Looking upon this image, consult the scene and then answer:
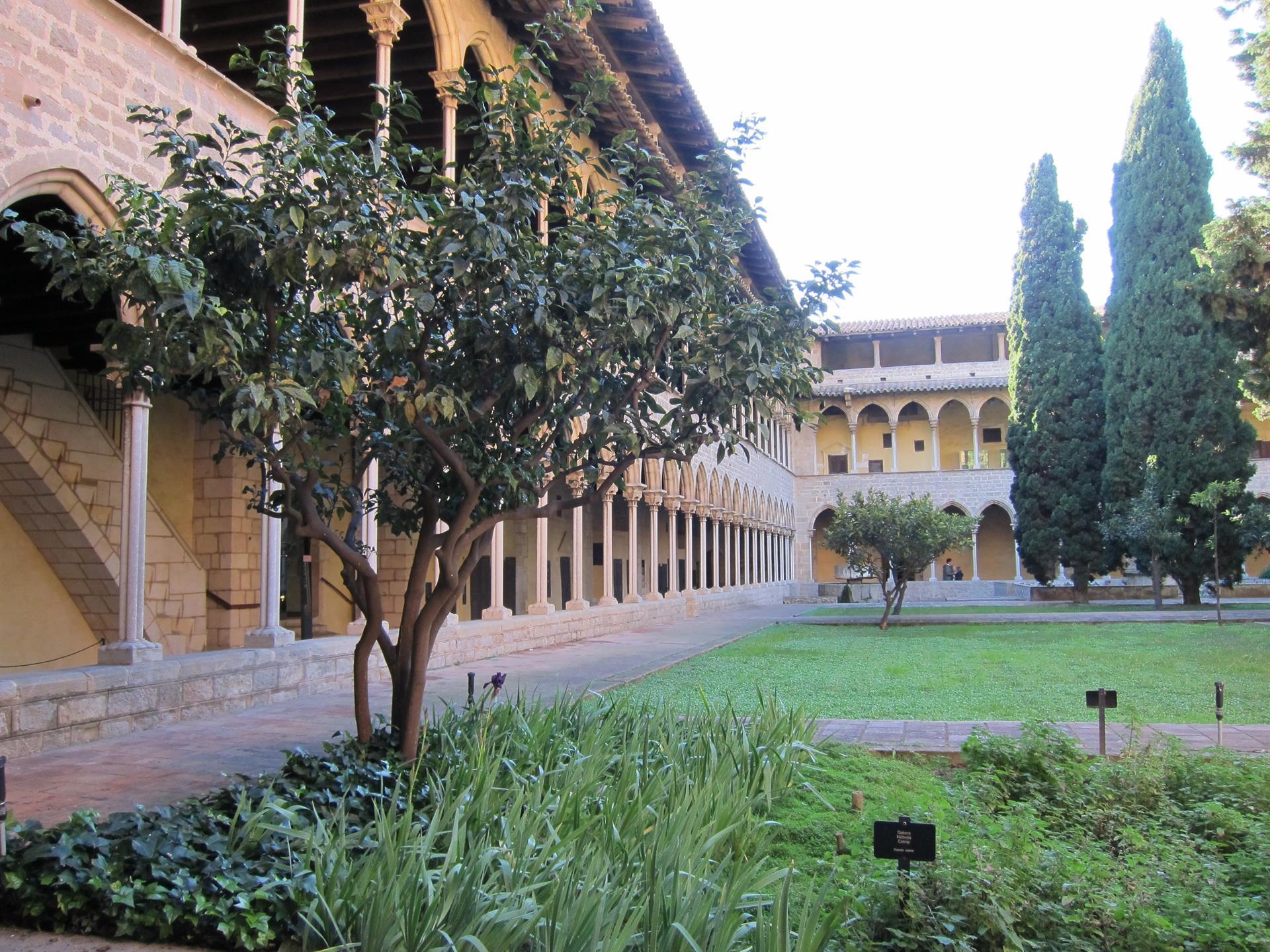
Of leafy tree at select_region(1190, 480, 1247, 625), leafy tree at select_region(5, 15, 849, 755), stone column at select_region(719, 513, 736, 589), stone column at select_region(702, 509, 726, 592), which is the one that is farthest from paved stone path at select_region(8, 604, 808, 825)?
stone column at select_region(719, 513, 736, 589)

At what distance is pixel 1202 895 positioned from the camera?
3570mm

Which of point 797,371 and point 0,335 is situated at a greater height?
point 0,335

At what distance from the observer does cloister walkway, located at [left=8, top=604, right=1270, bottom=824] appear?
18.0 ft

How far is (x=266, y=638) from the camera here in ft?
30.1

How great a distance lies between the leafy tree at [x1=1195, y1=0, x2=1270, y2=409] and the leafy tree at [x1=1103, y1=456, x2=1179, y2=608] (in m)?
11.1

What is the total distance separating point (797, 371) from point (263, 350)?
2.72m

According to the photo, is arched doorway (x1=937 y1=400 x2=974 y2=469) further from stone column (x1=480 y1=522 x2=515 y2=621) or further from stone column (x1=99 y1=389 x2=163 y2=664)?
stone column (x1=99 y1=389 x2=163 y2=664)

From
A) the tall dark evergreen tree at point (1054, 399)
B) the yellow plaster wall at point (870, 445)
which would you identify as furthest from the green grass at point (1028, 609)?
the yellow plaster wall at point (870, 445)

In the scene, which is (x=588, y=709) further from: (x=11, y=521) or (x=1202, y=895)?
(x=11, y=521)

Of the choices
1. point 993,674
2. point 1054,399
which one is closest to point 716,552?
point 1054,399

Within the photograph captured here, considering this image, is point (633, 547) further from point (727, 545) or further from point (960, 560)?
point (960, 560)

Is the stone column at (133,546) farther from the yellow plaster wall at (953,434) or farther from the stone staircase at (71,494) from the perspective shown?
the yellow plaster wall at (953,434)

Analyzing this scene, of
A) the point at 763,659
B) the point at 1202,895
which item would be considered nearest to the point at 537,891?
the point at 1202,895

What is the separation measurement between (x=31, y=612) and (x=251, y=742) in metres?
4.92
